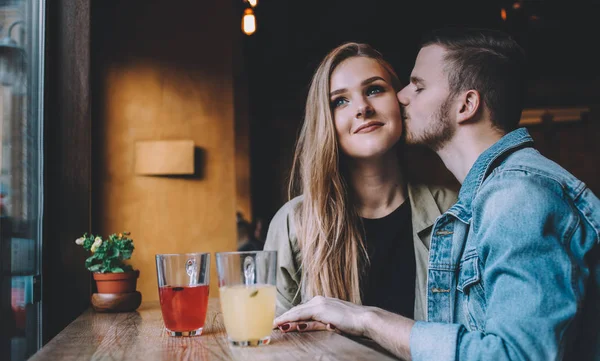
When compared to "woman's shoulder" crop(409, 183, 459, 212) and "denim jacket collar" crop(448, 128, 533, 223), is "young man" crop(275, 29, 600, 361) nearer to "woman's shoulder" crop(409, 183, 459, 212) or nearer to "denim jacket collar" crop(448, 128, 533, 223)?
"denim jacket collar" crop(448, 128, 533, 223)

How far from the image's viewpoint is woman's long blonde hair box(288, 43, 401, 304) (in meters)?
1.76

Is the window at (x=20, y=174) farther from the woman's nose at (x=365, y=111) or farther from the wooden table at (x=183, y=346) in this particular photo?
the woman's nose at (x=365, y=111)

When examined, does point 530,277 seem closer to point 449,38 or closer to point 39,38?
point 449,38

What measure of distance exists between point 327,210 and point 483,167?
67cm

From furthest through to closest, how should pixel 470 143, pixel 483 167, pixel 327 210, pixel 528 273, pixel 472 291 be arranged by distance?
pixel 327 210
pixel 470 143
pixel 483 167
pixel 472 291
pixel 528 273

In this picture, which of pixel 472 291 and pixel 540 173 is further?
pixel 472 291

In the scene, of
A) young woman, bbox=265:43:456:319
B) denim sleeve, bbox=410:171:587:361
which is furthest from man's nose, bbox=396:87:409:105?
denim sleeve, bbox=410:171:587:361

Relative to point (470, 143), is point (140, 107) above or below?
above

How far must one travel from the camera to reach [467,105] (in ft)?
4.77

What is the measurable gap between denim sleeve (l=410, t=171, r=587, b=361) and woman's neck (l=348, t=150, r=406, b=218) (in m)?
0.84

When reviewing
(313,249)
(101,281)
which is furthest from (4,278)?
(313,249)

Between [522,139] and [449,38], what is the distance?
1.38ft

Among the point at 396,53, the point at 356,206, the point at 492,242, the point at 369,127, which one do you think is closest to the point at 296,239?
the point at 356,206

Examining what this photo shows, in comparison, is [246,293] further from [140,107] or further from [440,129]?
[140,107]
